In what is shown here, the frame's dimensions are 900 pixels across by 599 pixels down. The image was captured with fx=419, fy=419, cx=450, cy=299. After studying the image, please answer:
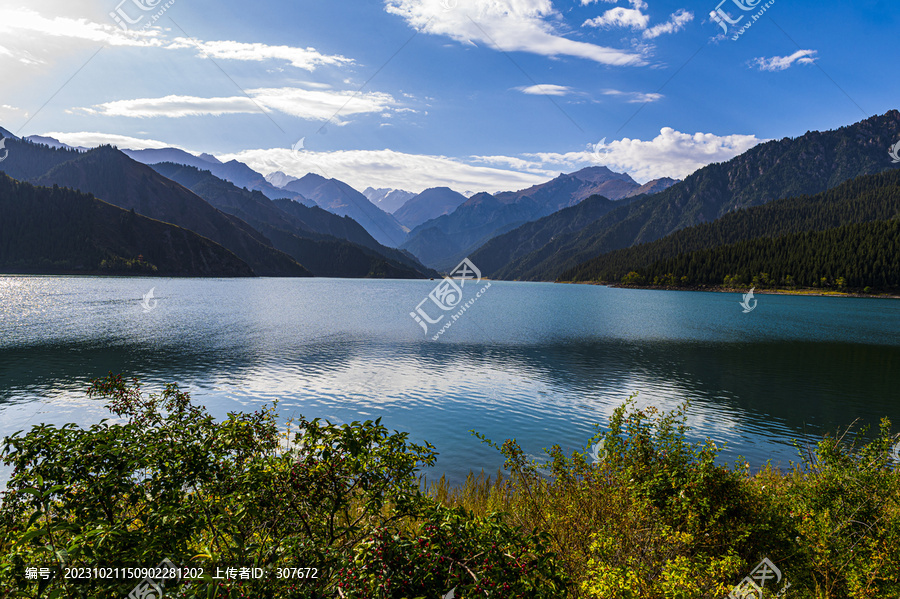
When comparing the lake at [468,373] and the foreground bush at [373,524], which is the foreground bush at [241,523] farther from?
the lake at [468,373]

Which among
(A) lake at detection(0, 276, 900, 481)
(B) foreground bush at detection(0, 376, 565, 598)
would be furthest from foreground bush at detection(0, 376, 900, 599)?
(A) lake at detection(0, 276, 900, 481)

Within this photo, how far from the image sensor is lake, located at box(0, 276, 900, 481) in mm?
26953

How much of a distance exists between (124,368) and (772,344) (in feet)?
258

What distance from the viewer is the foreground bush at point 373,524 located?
476 cm

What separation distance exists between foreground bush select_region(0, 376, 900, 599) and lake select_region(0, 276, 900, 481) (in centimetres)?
1310

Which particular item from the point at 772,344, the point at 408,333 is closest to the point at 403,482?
the point at 408,333

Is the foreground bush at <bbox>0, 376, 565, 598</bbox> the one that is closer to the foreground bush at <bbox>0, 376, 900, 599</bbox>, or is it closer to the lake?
the foreground bush at <bbox>0, 376, 900, 599</bbox>

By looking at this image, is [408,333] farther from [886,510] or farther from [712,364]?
[886,510]

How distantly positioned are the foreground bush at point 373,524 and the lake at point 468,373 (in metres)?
13.1

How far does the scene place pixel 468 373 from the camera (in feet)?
132

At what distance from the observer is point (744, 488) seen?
980cm

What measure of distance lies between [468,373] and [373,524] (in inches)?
1363

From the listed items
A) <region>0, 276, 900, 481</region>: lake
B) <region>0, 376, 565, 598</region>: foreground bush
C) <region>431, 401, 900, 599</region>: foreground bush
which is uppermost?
<region>0, 376, 565, 598</region>: foreground bush

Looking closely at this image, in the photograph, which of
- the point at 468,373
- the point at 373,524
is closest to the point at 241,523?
the point at 373,524
